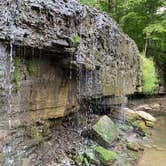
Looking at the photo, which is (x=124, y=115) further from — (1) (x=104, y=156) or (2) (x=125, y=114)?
(1) (x=104, y=156)

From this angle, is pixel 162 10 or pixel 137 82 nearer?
pixel 137 82

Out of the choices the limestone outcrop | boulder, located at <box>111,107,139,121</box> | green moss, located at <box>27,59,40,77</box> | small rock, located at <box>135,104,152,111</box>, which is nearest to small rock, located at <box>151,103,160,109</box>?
small rock, located at <box>135,104,152,111</box>

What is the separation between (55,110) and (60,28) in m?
1.87

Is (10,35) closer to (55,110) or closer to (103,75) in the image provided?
(55,110)

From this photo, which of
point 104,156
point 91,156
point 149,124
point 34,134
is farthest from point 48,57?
point 149,124

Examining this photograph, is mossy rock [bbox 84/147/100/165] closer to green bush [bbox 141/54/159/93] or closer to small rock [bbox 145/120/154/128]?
small rock [bbox 145/120/154/128]

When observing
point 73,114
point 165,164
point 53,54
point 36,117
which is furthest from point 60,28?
point 165,164

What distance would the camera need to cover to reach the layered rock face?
4.94 meters

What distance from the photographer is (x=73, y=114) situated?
26.5 feet

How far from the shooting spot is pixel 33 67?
5.71 metres

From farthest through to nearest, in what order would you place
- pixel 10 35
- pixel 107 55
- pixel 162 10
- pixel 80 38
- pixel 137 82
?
1. pixel 162 10
2. pixel 137 82
3. pixel 107 55
4. pixel 80 38
5. pixel 10 35

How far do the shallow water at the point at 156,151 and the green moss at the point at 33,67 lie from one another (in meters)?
3.66

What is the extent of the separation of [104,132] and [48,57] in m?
3.07

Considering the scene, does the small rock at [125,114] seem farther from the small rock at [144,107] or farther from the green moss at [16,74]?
the green moss at [16,74]
